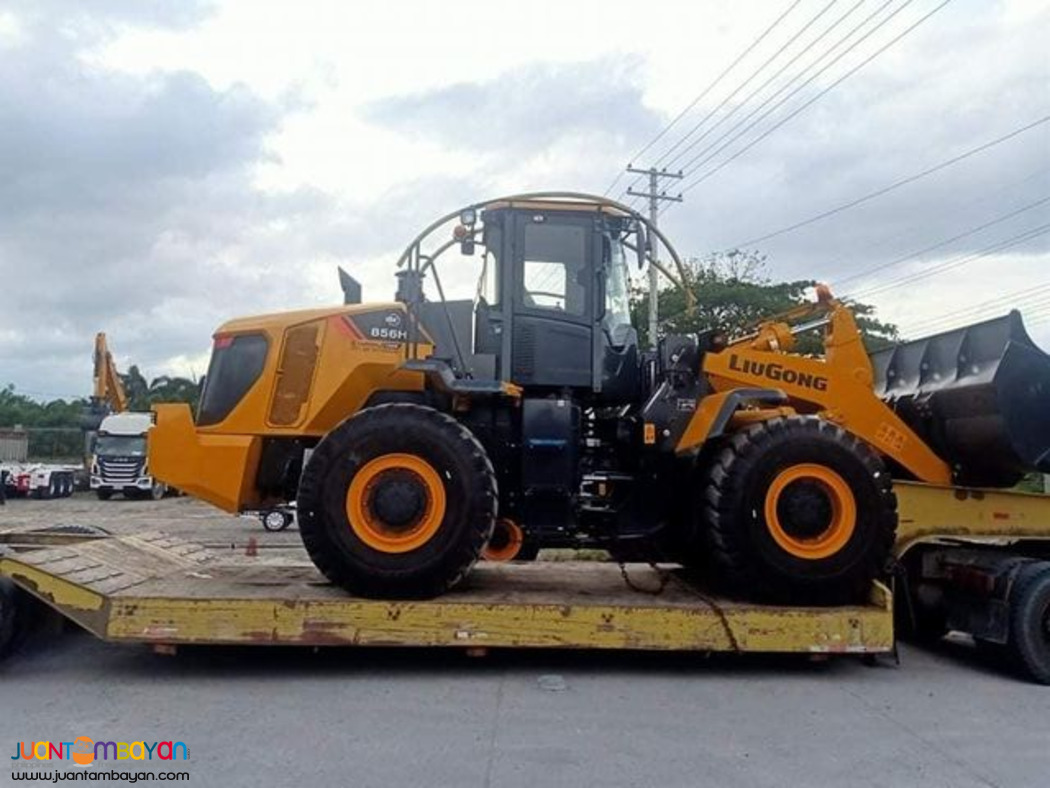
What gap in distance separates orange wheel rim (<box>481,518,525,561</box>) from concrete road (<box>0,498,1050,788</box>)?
759mm

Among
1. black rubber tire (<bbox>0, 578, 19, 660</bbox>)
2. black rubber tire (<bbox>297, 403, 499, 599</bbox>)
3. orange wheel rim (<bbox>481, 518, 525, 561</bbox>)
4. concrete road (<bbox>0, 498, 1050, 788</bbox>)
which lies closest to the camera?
concrete road (<bbox>0, 498, 1050, 788</bbox>)

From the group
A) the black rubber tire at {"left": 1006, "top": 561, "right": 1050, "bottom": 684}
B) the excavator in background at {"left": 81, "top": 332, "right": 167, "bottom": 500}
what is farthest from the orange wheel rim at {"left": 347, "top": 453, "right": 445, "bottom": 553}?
the excavator in background at {"left": 81, "top": 332, "right": 167, "bottom": 500}

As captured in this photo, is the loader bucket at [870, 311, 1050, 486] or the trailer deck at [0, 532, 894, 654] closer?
the trailer deck at [0, 532, 894, 654]

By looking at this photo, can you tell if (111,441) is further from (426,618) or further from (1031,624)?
(1031,624)

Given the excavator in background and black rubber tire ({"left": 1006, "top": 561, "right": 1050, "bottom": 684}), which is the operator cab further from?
the excavator in background

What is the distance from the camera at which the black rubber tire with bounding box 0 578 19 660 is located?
6.59m

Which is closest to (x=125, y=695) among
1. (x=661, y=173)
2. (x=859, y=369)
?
(x=859, y=369)

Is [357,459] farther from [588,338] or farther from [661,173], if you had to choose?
[661,173]

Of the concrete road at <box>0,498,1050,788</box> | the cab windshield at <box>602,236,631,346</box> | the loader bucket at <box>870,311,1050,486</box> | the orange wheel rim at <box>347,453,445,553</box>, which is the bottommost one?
the concrete road at <box>0,498,1050,788</box>

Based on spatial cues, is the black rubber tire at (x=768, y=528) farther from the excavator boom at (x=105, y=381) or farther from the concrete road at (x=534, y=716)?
the excavator boom at (x=105, y=381)

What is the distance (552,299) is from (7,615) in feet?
14.9

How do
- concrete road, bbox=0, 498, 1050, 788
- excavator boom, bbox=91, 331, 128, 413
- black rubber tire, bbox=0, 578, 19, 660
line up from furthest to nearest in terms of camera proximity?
excavator boom, bbox=91, 331, 128, 413 → black rubber tire, bbox=0, 578, 19, 660 → concrete road, bbox=0, 498, 1050, 788

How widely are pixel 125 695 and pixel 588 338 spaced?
165 inches

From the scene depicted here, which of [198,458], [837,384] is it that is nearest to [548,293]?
[837,384]
